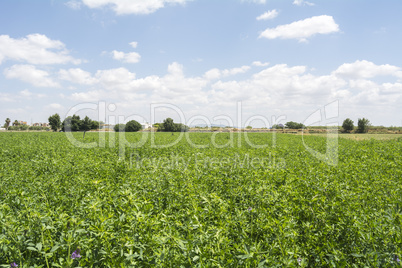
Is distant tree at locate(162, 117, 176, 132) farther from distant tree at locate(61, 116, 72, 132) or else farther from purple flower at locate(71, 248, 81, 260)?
purple flower at locate(71, 248, 81, 260)

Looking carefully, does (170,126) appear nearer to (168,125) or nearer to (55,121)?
(168,125)

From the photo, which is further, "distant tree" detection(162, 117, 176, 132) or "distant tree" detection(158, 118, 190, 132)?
"distant tree" detection(162, 117, 176, 132)

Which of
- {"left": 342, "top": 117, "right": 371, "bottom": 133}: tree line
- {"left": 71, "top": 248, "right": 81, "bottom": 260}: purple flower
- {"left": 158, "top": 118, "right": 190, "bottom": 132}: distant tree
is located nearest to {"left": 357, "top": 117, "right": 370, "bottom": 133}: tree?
{"left": 342, "top": 117, "right": 371, "bottom": 133}: tree line

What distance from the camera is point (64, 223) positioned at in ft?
8.91

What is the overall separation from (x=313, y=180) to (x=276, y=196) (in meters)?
1.81

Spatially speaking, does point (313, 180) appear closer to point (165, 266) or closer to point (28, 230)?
point (165, 266)

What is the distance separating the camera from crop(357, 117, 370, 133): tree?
232 feet

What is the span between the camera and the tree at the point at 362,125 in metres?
70.8

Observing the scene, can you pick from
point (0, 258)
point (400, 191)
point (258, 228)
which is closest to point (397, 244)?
point (258, 228)

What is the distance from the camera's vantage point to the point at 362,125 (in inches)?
2852

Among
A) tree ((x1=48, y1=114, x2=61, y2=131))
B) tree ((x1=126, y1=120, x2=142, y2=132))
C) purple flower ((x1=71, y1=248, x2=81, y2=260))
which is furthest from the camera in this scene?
tree ((x1=48, y1=114, x2=61, y2=131))

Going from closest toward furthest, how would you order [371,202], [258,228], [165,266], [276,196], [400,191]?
[165,266], [258,228], [276,196], [371,202], [400,191]

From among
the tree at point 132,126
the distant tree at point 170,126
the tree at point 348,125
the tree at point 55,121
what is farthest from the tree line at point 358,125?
the tree at point 55,121

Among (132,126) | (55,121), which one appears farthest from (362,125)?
(55,121)
